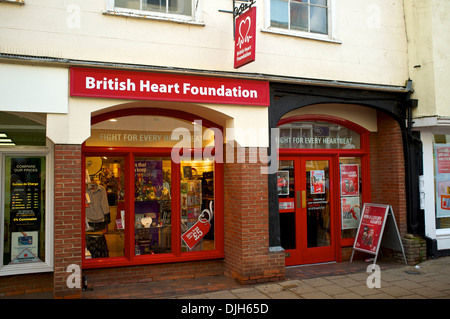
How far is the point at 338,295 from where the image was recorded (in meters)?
6.21

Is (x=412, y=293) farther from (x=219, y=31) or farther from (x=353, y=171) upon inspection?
(x=219, y=31)

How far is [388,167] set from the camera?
28.5 ft

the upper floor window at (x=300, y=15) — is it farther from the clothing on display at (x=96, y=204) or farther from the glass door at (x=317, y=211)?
the clothing on display at (x=96, y=204)

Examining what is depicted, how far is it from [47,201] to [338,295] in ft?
16.2

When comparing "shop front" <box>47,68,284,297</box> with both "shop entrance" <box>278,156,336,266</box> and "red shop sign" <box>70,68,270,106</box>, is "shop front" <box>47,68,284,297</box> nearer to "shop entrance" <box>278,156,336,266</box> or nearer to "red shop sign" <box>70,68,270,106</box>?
"red shop sign" <box>70,68,270,106</box>

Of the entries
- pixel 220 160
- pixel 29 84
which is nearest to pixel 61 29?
pixel 29 84

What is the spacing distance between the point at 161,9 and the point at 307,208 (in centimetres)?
489

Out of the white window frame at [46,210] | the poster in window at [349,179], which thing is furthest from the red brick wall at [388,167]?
the white window frame at [46,210]

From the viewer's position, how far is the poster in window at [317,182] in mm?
8484

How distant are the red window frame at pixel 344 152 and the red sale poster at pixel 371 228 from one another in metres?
0.32

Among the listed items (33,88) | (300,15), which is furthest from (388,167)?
(33,88)

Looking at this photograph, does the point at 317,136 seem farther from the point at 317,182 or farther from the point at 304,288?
the point at 304,288

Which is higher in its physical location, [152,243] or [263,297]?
[152,243]

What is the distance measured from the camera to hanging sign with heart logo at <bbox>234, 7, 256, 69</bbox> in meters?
6.27
